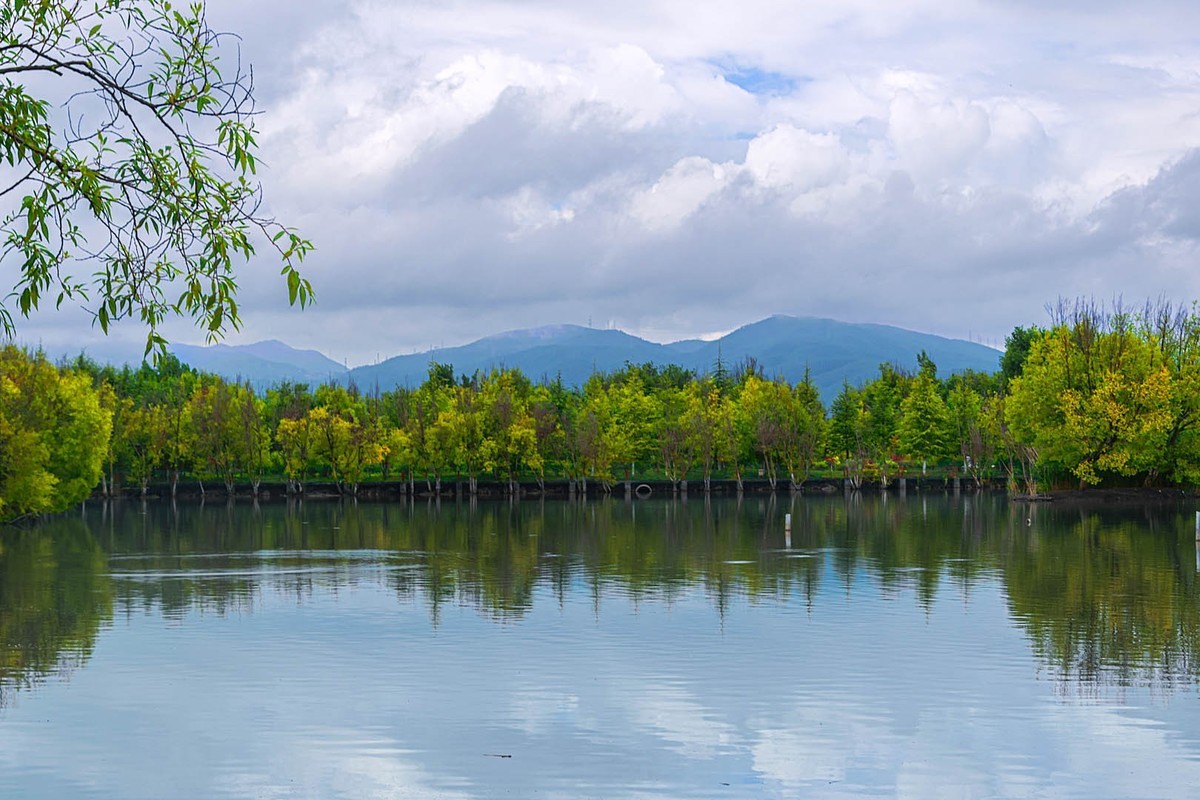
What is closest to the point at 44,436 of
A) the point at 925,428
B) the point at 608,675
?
the point at 608,675

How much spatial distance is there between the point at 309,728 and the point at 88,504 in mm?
104723

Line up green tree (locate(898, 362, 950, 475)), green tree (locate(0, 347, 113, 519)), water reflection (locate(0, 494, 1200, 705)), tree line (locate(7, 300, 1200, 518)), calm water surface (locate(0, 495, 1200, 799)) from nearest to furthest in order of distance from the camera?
calm water surface (locate(0, 495, 1200, 799))
water reflection (locate(0, 494, 1200, 705))
green tree (locate(0, 347, 113, 519))
tree line (locate(7, 300, 1200, 518))
green tree (locate(898, 362, 950, 475))

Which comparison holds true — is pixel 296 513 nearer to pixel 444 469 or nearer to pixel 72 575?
pixel 444 469

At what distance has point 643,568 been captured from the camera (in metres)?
46.3

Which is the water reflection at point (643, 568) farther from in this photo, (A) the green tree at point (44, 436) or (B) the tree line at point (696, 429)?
(B) the tree line at point (696, 429)

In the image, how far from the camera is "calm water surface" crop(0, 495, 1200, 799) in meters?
17.4

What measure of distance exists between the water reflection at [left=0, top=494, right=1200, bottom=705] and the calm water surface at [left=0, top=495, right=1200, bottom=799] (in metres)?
0.21

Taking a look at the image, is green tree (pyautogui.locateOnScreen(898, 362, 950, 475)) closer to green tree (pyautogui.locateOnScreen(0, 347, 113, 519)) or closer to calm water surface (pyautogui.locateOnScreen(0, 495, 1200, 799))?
green tree (pyautogui.locateOnScreen(0, 347, 113, 519))

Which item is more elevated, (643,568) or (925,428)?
(925,428)

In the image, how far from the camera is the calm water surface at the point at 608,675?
57.0 feet

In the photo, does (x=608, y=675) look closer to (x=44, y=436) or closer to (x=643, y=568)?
(x=643, y=568)

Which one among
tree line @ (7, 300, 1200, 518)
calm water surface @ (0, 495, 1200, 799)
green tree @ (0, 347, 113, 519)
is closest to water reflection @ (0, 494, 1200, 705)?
calm water surface @ (0, 495, 1200, 799)

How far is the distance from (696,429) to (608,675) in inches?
4113

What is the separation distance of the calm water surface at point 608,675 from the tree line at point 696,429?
43864mm
